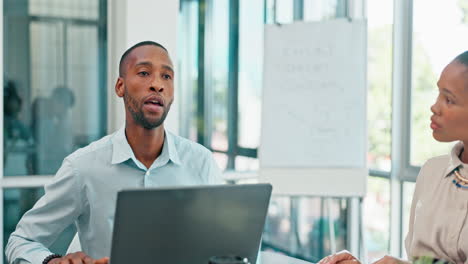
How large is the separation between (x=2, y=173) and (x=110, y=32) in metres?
1.02

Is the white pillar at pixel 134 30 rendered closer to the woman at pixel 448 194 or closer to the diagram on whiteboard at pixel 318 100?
the diagram on whiteboard at pixel 318 100

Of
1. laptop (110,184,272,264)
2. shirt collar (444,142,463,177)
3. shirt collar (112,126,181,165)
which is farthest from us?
shirt collar (112,126,181,165)

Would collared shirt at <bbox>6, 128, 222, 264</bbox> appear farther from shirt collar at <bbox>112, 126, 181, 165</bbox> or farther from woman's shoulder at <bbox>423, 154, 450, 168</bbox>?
woman's shoulder at <bbox>423, 154, 450, 168</bbox>

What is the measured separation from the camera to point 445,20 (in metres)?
3.49

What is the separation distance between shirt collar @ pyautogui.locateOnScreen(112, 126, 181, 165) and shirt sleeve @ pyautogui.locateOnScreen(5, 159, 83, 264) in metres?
0.15

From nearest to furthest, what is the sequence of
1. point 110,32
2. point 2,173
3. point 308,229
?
1. point 2,173
2. point 110,32
3. point 308,229

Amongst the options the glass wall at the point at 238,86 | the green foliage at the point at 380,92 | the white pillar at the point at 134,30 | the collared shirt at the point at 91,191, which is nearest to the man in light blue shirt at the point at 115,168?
the collared shirt at the point at 91,191

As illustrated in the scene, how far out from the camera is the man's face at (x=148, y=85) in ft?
6.03

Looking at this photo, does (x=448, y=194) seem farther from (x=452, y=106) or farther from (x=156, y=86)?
(x=156, y=86)

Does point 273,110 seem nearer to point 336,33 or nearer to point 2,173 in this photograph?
point 336,33

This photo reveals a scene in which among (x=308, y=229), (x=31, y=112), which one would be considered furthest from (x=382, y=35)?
(x=31, y=112)

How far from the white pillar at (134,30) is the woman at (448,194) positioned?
6.46ft

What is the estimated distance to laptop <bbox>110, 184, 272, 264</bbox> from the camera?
115cm

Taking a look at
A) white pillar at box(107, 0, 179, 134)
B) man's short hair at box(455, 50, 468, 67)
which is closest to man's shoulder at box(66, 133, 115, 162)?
man's short hair at box(455, 50, 468, 67)
